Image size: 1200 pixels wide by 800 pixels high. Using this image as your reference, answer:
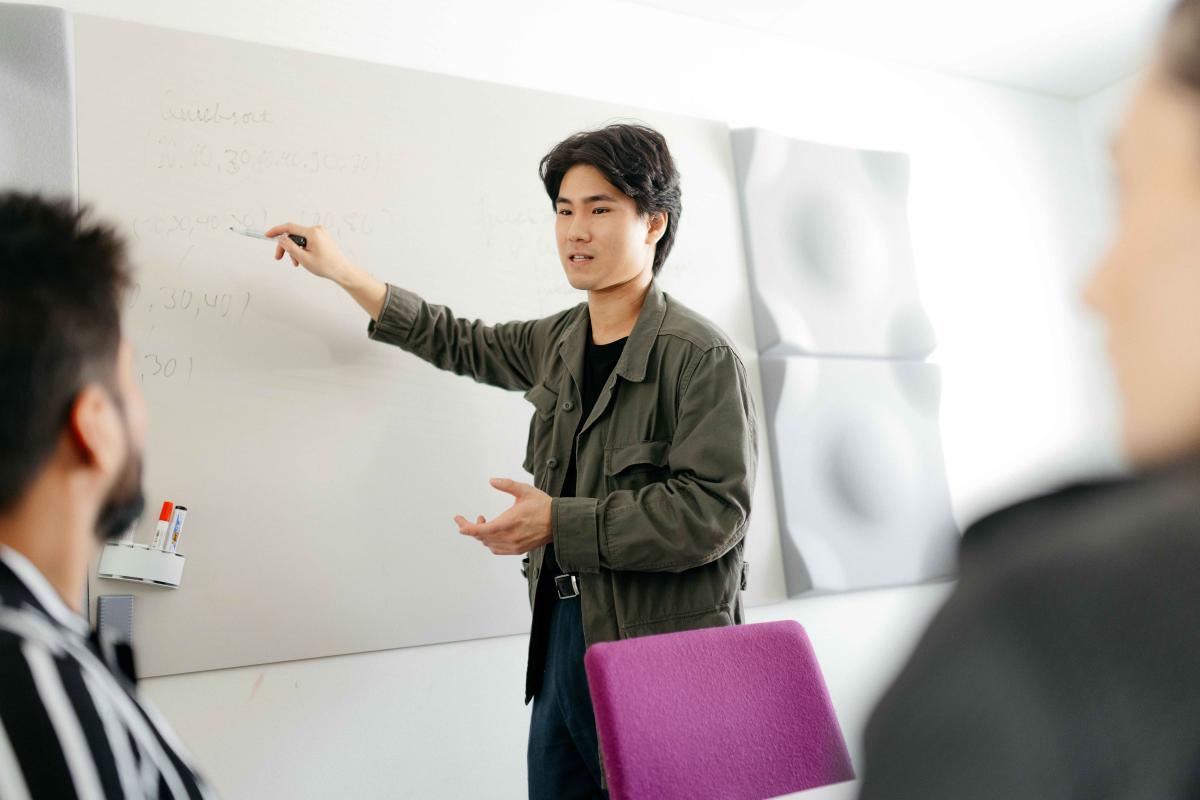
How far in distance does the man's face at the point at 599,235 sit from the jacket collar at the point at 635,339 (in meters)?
0.08

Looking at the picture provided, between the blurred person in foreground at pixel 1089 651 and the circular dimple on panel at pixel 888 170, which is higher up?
the circular dimple on panel at pixel 888 170

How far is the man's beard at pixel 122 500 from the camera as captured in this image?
759 millimetres

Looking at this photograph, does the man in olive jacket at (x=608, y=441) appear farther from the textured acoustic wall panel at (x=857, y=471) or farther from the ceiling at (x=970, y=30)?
the ceiling at (x=970, y=30)

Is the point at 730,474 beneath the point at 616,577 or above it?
above

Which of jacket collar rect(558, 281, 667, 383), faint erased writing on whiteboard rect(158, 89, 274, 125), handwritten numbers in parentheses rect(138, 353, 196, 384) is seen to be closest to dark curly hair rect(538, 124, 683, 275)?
jacket collar rect(558, 281, 667, 383)

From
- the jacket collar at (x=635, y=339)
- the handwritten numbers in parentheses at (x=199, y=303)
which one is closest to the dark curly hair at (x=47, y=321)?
the jacket collar at (x=635, y=339)

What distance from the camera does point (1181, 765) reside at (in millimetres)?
365

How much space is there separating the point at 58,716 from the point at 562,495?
49.4 inches

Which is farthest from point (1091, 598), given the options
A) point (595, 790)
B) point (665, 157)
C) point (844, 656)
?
point (844, 656)

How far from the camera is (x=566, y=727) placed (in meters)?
1.68

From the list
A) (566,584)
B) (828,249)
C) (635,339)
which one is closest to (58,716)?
(566,584)

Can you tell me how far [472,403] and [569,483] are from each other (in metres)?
0.62

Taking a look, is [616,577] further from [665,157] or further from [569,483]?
[665,157]

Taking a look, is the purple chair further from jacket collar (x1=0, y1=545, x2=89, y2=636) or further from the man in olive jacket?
jacket collar (x1=0, y1=545, x2=89, y2=636)
